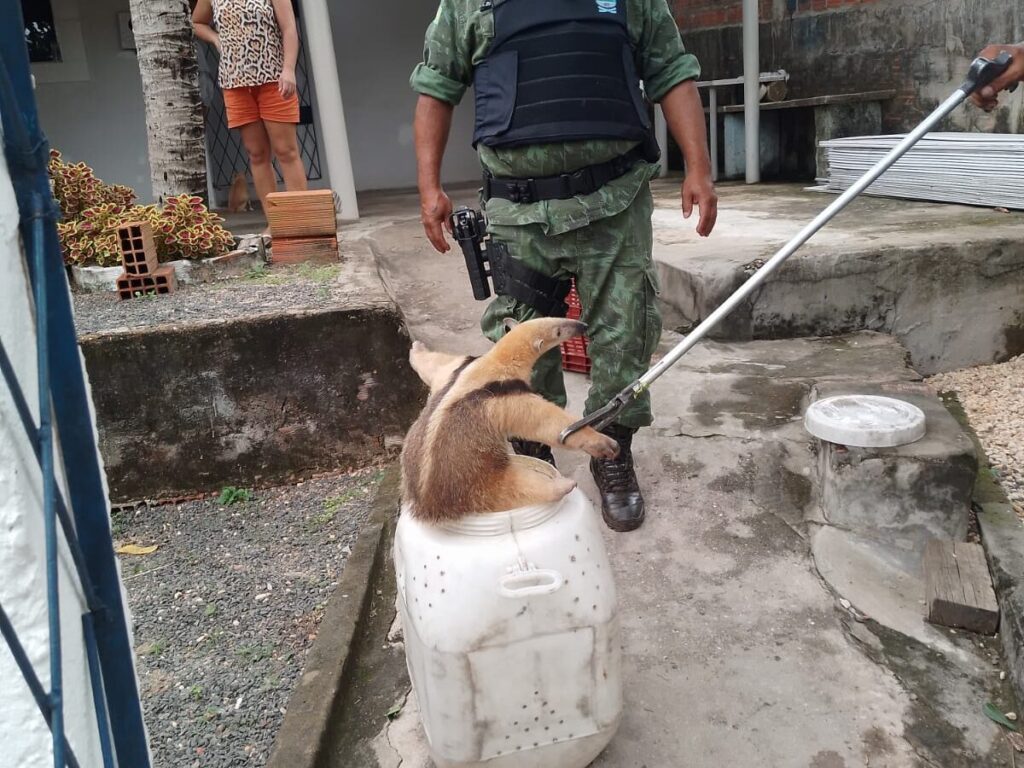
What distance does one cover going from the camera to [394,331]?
3.87m

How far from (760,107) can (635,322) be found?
5.70m

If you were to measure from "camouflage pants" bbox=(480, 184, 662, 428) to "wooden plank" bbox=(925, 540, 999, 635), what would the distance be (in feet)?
3.41

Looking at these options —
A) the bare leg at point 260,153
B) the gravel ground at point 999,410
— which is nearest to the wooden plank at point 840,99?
→ the gravel ground at point 999,410

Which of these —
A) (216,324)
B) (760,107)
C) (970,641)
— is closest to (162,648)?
(216,324)

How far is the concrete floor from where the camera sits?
202 cm

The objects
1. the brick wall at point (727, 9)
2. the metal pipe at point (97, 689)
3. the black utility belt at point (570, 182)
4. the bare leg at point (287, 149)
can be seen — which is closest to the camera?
the metal pipe at point (97, 689)

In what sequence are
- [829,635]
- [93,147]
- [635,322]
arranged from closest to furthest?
[829,635], [635,322], [93,147]

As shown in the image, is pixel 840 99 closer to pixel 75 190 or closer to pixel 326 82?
pixel 326 82

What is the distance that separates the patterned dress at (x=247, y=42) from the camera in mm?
5094

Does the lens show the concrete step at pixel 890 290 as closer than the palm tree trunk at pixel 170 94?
Answer: Yes

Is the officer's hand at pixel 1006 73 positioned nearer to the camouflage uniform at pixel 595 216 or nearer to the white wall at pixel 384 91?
the camouflage uniform at pixel 595 216

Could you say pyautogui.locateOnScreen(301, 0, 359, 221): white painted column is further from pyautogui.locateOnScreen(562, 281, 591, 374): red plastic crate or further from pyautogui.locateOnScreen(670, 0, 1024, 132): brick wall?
pyautogui.locateOnScreen(670, 0, 1024, 132): brick wall

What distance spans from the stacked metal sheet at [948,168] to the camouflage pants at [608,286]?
327 cm

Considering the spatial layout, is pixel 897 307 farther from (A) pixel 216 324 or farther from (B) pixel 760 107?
(B) pixel 760 107
